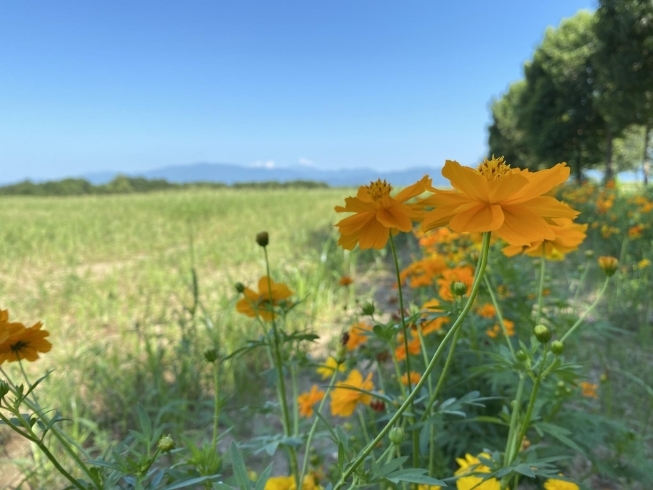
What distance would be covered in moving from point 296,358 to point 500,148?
68.7 ft

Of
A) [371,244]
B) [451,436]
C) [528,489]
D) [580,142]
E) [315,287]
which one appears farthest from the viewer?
[580,142]

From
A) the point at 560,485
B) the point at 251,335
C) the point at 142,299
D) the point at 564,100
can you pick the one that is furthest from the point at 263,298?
the point at 564,100

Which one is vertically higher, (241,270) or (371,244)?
(371,244)

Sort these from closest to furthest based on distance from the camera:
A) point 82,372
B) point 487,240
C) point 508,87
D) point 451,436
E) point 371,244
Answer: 1. point 487,240
2. point 371,244
3. point 451,436
4. point 82,372
5. point 508,87

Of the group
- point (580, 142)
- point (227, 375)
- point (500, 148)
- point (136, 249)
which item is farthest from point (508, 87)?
point (227, 375)

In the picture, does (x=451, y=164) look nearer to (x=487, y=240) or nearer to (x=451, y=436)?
(x=487, y=240)

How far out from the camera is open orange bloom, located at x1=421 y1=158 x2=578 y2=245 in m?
0.40

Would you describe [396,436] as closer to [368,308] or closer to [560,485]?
[368,308]

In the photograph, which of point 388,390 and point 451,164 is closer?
point 451,164

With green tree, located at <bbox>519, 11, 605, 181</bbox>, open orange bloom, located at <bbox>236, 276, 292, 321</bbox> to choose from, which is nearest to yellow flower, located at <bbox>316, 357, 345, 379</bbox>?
open orange bloom, located at <bbox>236, 276, 292, 321</bbox>

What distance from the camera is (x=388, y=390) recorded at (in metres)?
1.27

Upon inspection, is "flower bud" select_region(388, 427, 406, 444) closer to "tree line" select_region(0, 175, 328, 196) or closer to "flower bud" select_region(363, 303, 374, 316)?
"flower bud" select_region(363, 303, 374, 316)

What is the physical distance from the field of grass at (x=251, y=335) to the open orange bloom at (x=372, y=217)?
144mm

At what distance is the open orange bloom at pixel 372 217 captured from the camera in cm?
54
